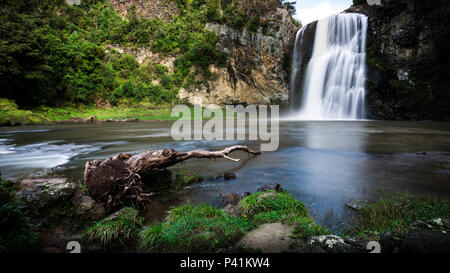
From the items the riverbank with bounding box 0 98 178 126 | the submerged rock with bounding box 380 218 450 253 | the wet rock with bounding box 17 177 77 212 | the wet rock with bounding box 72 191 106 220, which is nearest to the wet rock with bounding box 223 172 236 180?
the wet rock with bounding box 72 191 106 220

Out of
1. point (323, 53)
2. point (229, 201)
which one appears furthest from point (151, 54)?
point (229, 201)

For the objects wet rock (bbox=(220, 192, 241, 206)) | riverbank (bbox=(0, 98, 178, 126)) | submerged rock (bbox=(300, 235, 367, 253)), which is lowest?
wet rock (bbox=(220, 192, 241, 206))

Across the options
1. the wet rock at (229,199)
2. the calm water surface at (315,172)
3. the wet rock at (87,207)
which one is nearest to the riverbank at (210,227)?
the wet rock at (87,207)

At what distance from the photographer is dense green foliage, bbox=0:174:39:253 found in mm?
2058

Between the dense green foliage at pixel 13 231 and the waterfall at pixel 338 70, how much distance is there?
31.8 metres

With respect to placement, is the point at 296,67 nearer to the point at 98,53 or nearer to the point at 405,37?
the point at 405,37

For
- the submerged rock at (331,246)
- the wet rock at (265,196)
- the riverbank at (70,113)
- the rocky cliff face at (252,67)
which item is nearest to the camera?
the submerged rock at (331,246)

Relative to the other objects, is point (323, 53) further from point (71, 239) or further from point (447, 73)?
point (71, 239)

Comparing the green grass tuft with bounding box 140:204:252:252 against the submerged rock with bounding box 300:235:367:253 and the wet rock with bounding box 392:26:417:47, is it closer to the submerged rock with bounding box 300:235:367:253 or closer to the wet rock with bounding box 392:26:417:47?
the submerged rock with bounding box 300:235:367:253

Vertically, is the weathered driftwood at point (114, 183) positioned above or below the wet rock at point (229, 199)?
above

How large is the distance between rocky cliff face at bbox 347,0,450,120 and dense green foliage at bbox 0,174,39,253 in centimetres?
3244

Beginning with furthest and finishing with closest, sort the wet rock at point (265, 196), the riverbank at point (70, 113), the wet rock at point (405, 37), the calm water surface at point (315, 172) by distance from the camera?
the wet rock at point (405, 37), the riverbank at point (70, 113), the calm water surface at point (315, 172), the wet rock at point (265, 196)

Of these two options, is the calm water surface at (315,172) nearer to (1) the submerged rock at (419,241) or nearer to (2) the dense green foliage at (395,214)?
(2) the dense green foliage at (395,214)

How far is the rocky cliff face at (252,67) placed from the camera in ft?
122
